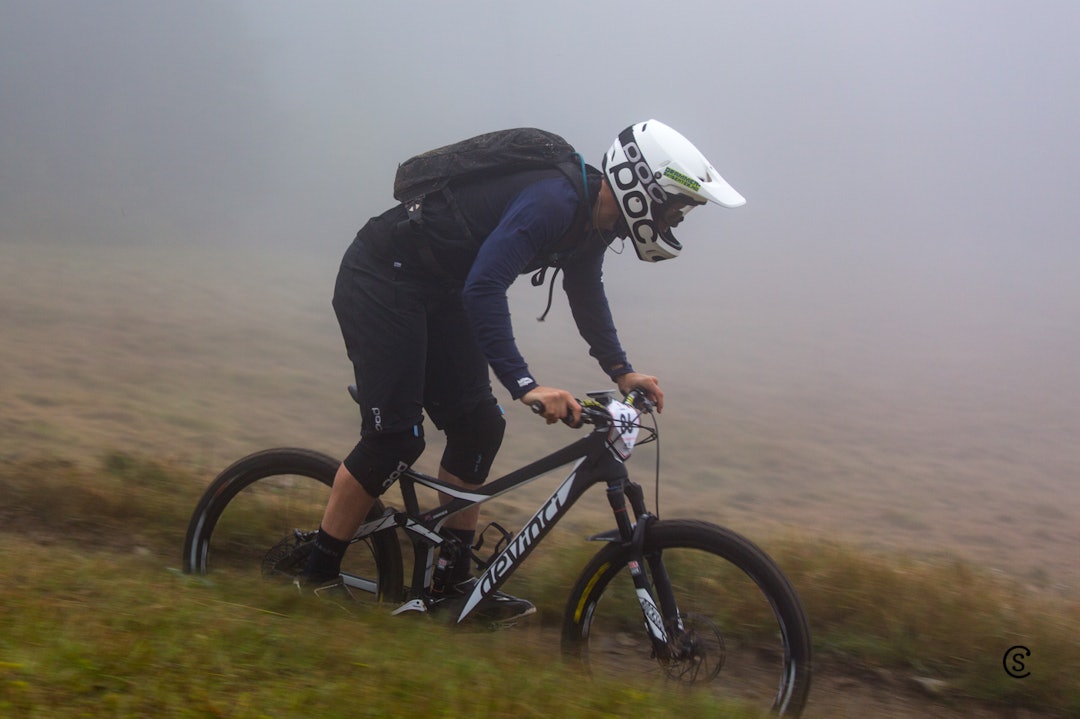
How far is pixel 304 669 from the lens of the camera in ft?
8.68

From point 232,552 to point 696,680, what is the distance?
6.48 ft

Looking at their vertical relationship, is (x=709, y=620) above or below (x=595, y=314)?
below

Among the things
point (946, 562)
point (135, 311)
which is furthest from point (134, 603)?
point (135, 311)

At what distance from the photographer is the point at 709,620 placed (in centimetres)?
325

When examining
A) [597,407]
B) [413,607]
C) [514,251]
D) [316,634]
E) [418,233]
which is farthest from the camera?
[413,607]

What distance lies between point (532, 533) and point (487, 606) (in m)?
0.36

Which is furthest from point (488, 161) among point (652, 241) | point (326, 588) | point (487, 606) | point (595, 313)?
point (326, 588)

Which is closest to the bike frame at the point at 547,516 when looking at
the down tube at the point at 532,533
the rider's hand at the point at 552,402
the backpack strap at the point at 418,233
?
the down tube at the point at 532,533

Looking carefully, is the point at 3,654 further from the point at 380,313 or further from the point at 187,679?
the point at 380,313

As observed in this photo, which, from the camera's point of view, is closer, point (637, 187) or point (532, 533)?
point (637, 187)

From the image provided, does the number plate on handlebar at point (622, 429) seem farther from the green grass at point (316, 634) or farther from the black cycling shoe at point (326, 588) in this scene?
the black cycling shoe at point (326, 588)

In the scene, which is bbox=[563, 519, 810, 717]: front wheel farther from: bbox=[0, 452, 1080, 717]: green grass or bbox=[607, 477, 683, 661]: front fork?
bbox=[0, 452, 1080, 717]: green grass

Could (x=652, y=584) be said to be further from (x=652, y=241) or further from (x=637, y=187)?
(x=637, y=187)

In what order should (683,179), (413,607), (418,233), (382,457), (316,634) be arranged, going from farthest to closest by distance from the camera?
(413,607)
(382,457)
(418,233)
(683,179)
(316,634)
